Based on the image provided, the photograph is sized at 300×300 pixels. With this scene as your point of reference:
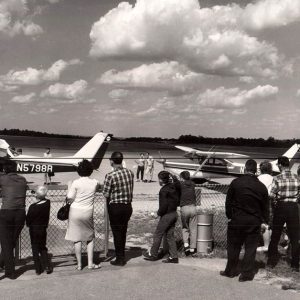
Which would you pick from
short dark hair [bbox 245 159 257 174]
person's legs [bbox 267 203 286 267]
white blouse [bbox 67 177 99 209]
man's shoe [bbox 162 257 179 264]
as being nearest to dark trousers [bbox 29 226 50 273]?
white blouse [bbox 67 177 99 209]

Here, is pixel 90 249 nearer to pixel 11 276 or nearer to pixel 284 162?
pixel 11 276

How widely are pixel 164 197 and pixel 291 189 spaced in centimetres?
190

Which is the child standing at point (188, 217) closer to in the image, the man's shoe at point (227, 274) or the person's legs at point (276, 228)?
the man's shoe at point (227, 274)

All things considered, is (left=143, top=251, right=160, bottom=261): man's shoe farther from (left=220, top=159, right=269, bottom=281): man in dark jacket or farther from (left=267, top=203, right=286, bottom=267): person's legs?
(left=267, top=203, right=286, bottom=267): person's legs

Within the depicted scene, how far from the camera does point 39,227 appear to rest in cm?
583

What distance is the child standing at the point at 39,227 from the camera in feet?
19.1

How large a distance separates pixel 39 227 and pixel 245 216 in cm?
282

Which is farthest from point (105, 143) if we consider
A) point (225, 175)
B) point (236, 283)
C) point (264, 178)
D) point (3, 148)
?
point (236, 283)

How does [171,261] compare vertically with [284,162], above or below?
below

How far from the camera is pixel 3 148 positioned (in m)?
18.7

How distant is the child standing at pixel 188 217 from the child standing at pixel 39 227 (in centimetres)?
243

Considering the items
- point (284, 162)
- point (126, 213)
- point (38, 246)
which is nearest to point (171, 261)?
point (126, 213)

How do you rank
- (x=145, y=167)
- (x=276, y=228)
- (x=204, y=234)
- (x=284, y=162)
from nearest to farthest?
1. (x=276, y=228)
2. (x=284, y=162)
3. (x=204, y=234)
4. (x=145, y=167)

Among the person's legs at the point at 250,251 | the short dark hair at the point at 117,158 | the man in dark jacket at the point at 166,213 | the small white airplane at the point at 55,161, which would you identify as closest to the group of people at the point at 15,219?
the short dark hair at the point at 117,158
